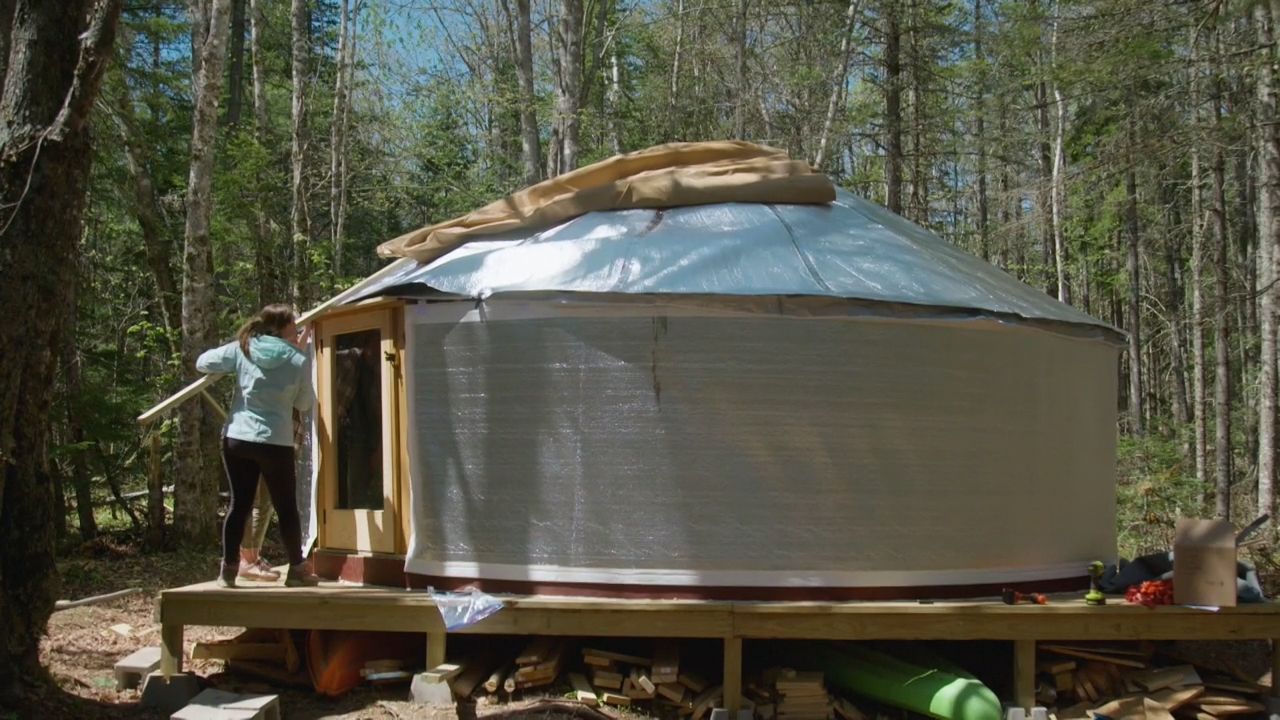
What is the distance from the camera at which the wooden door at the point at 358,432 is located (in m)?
4.98

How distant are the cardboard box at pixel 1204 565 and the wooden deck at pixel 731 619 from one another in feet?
0.27

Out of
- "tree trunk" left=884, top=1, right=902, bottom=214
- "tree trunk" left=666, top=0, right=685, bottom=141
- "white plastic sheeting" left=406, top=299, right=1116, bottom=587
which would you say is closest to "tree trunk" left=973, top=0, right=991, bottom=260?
"tree trunk" left=884, top=1, right=902, bottom=214

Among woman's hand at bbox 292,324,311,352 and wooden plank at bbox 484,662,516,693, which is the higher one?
woman's hand at bbox 292,324,311,352

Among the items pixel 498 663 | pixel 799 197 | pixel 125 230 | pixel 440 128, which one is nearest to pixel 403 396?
pixel 498 663

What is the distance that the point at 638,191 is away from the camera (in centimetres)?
535

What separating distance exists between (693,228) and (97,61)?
270 cm

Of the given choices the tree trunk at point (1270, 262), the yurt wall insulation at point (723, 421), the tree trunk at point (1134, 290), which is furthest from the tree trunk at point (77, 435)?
the tree trunk at point (1134, 290)

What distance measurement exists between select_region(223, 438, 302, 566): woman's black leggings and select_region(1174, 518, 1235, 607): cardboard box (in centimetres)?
388

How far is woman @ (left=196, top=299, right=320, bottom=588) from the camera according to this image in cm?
449

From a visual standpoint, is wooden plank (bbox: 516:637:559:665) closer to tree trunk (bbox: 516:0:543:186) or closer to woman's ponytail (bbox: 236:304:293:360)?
woman's ponytail (bbox: 236:304:293:360)

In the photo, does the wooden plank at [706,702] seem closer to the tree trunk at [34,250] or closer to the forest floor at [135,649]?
the forest floor at [135,649]

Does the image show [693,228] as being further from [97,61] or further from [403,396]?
[97,61]

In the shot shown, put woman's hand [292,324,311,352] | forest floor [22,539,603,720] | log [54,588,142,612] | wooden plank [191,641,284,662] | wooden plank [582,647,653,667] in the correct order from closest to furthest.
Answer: forest floor [22,539,603,720] < wooden plank [582,647,653,667] < wooden plank [191,641,284,662] < woman's hand [292,324,311,352] < log [54,588,142,612]

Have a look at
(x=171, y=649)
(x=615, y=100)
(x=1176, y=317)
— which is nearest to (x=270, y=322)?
(x=171, y=649)
